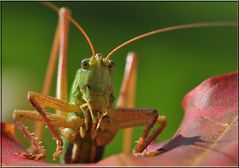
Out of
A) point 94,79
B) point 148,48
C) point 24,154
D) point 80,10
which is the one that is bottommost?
point 24,154

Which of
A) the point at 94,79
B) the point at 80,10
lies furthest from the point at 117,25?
the point at 94,79

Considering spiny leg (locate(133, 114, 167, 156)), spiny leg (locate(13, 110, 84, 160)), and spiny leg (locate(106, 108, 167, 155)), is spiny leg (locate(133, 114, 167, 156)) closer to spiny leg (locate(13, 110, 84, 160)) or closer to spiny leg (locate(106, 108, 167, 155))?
spiny leg (locate(106, 108, 167, 155))

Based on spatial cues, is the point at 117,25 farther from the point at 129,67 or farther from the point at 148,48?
the point at 129,67

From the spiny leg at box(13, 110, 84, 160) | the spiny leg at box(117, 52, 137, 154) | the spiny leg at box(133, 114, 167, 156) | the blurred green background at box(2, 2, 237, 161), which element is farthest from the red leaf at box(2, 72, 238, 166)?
the blurred green background at box(2, 2, 237, 161)

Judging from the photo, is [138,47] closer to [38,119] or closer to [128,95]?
[128,95]

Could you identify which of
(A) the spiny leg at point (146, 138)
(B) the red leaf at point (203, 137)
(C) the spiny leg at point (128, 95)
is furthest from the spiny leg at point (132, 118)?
(C) the spiny leg at point (128, 95)
